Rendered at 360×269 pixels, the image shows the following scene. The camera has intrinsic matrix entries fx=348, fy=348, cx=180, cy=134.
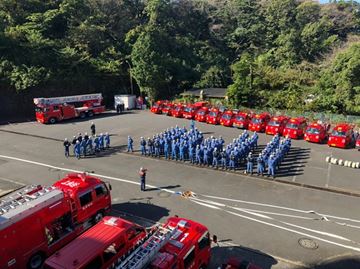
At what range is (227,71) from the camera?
5400 centimetres

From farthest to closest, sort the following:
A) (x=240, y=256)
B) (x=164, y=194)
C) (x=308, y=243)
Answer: (x=164, y=194), (x=308, y=243), (x=240, y=256)

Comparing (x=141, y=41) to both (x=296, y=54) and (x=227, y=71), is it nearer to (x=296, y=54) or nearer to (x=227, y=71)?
(x=227, y=71)

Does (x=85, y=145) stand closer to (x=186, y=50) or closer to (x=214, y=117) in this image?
(x=214, y=117)

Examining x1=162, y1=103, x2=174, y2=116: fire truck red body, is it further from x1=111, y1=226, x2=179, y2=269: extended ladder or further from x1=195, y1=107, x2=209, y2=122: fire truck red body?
x1=111, y1=226, x2=179, y2=269: extended ladder

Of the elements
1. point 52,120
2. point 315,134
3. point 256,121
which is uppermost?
point 52,120

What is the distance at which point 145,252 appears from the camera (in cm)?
927

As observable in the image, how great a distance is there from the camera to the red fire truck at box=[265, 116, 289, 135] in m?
29.4

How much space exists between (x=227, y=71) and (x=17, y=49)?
2954cm

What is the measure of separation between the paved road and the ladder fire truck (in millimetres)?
2039

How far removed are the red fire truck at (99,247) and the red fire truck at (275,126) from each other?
20079 millimetres

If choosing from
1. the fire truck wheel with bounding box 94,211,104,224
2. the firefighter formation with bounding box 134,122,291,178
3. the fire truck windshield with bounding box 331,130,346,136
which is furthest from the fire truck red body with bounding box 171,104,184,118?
the fire truck wheel with bounding box 94,211,104,224

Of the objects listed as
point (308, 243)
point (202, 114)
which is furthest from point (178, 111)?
point (308, 243)

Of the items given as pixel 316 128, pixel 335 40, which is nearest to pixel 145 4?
pixel 335 40

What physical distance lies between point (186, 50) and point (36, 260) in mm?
49953
